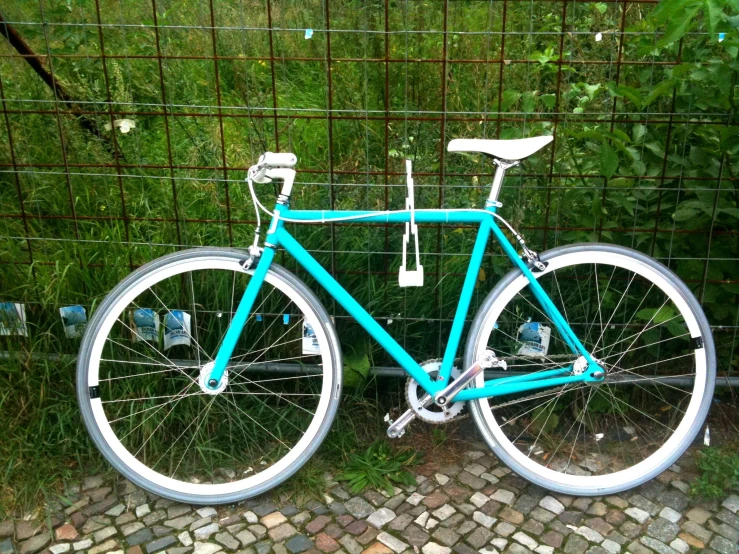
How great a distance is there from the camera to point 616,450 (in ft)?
11.2

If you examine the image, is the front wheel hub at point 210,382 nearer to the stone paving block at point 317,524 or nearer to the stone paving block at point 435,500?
the stone paving block at point 317,524

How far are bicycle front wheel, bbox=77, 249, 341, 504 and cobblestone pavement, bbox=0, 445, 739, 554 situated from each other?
133 millimetres

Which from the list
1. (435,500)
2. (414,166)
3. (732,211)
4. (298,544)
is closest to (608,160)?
(732,211)

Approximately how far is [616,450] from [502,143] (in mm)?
1483

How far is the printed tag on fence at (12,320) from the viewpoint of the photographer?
11.2 ft

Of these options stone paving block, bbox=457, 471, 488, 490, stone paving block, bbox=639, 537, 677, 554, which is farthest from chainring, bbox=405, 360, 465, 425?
stone paving block, bbox=639, 537, 677, 554

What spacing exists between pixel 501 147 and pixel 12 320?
2.19 meters

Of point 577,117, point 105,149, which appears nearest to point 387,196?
point 577,117

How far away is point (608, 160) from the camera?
10.1 feet

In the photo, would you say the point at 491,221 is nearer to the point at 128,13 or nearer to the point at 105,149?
the point at 105,149

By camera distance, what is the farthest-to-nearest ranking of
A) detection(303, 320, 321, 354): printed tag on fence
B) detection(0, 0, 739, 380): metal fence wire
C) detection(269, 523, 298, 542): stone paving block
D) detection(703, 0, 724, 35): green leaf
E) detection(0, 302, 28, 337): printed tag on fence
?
detection(0, 302, 28, 337): printed tag on fence, detection(303, 320, 321, 354): printed tag on fence, detection(0, 0, 739, 380): metal fence wire, detection(269, 523, 298, 542): stone paving block, detection(703, 0, 724, 35): green leaf

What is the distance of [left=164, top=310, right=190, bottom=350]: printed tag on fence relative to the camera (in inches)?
132

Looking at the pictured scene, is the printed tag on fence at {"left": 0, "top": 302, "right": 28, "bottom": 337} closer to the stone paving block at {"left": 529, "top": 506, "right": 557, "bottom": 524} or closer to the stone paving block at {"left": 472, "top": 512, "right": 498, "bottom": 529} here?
the stone paving block at {"left": 472, "top": 512, "right": 498, "bottom": 529}

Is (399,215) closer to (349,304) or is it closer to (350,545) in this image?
(349,304)
